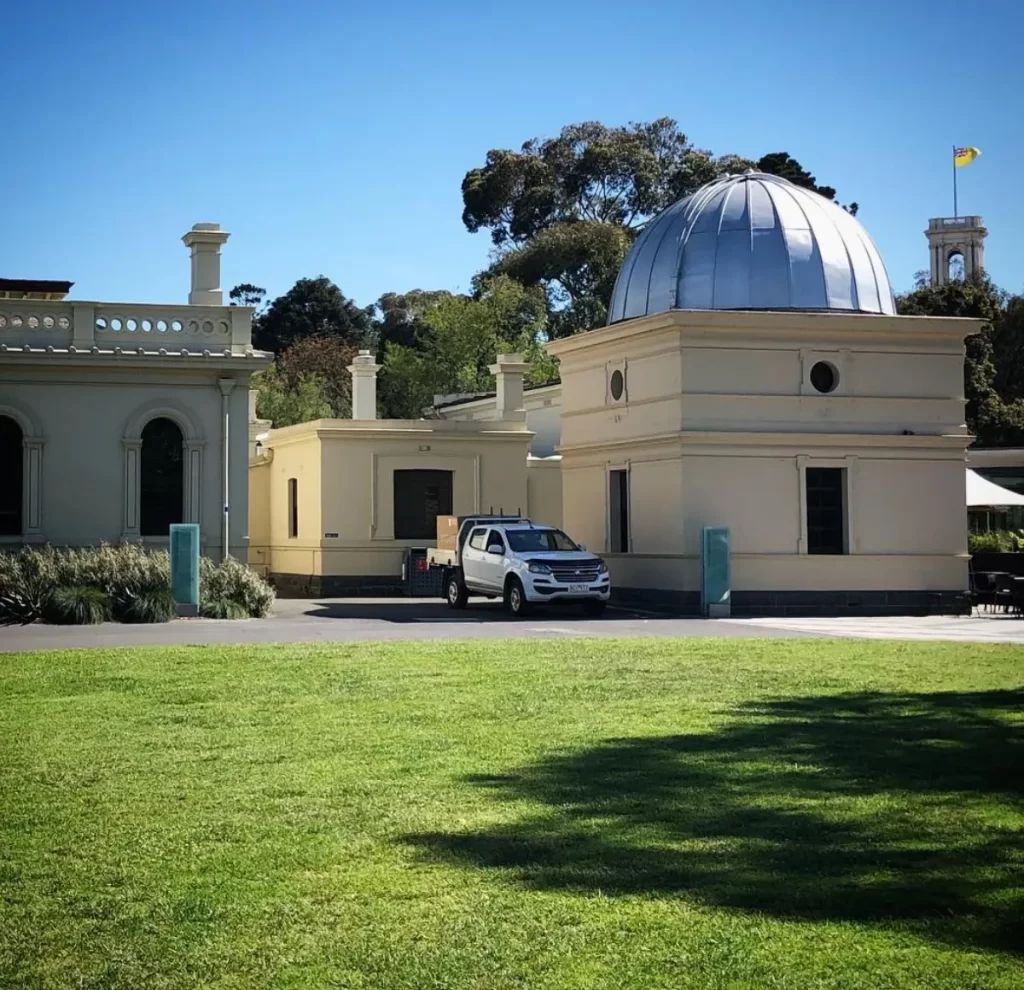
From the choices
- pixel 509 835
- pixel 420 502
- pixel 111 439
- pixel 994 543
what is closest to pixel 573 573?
pixel 111 439

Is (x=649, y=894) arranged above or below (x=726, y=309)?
below

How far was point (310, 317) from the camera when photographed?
92.8m

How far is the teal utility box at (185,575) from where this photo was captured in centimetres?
2700

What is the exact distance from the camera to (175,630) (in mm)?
23906

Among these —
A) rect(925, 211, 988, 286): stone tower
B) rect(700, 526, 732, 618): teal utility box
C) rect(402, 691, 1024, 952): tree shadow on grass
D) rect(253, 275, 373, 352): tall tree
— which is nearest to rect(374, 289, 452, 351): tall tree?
rect(253, 275, 373, 352): tall tree

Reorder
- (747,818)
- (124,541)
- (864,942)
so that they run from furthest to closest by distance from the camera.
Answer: (124,541)
(747,818)
(864,942)

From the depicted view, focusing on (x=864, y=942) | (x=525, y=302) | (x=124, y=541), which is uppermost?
(x=525, y=302)

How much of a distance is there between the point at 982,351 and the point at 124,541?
4206 centimetres

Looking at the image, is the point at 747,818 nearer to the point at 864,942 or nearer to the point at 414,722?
the point at 864,942

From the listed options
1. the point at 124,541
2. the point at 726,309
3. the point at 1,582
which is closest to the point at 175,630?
the point at 1,582

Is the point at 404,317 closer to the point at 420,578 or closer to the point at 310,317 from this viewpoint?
the point at 310,317

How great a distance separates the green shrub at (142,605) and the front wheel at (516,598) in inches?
256

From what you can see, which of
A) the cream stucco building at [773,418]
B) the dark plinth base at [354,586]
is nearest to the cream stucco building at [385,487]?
the dark plinth base at [354,586]

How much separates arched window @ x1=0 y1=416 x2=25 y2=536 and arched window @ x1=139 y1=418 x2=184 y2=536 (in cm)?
240
